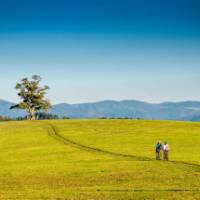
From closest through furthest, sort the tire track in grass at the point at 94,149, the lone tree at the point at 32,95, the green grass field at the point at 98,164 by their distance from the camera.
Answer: the green grass field at the point at 98,164, the tire track in grass at the point at 94,149, the lone tree at the point at 32,95

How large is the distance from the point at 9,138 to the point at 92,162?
41394mm

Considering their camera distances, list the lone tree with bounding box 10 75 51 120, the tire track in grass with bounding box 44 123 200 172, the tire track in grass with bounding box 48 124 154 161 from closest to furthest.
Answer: the tire track in grass with bounding box 44 123 200 172, the tire track in grass with bounding box 48 124 154 161, the lone tree with bounding box 10 75 51 120

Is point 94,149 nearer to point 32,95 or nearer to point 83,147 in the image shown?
point 83,147

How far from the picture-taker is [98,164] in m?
54.0

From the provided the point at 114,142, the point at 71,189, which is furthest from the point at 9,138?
the point at 71,189

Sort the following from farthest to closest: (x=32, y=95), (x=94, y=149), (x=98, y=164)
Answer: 1. (x=32, y=95)
2. (x=94, y=149)
3. (x=98, y=164)

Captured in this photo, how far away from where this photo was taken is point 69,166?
53.3 metres

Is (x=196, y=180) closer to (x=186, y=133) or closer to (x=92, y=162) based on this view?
(x=92, y=162)

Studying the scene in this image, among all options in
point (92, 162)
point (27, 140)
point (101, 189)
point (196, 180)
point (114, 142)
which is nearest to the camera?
point (101, 189)

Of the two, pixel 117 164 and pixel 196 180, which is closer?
pixel 196 180

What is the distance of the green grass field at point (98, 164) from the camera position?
34.8 metres

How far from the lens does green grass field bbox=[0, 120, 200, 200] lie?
34.8 metres

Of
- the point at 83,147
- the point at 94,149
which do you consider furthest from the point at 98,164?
the point at 83,147

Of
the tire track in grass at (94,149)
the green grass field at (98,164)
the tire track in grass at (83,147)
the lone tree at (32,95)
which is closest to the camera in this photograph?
the green grass field at (98,164)
